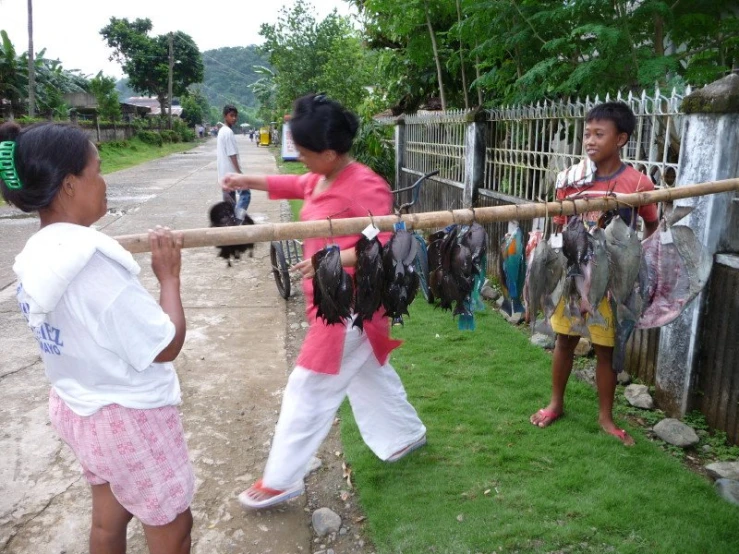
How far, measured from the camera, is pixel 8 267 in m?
7.60

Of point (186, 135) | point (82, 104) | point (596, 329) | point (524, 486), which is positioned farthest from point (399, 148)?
point (186, 135)

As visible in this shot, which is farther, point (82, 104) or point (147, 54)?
point (147, 54)

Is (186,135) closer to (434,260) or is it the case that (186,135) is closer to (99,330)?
(434,260)

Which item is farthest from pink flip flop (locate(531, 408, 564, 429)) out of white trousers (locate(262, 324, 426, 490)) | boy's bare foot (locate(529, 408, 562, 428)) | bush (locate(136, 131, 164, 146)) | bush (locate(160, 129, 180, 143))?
bush (locate(160, 129, 180, 143))

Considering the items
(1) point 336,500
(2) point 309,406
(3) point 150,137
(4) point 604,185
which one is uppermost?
(3) point 150,137

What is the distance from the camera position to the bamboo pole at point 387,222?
1.82m

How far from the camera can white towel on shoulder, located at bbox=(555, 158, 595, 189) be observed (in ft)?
9.96

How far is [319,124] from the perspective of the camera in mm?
2406

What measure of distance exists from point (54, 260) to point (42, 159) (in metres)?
0.27

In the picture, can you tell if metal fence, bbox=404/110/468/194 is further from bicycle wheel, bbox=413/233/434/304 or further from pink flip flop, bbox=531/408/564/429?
bicycle wheel, bbox=413/233/434/304

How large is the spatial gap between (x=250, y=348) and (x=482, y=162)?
330 cm

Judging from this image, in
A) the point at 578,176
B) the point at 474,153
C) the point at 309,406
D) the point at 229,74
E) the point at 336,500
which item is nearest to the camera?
the point at 309,406

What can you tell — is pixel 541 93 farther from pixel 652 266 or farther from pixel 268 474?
pixel 268 474

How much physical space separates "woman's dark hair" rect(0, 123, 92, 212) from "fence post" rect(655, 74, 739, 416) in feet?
9.84
